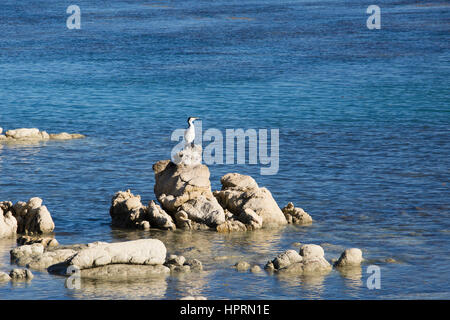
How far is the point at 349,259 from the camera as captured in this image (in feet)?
87.6

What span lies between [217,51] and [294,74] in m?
12.2

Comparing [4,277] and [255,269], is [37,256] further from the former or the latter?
[255,269]

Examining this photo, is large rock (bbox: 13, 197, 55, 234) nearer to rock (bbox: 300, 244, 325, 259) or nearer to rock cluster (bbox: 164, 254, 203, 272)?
rock cluster (bbox: 164, 254, 203, 272)

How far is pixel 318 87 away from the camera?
67.0 m

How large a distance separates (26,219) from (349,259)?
11408 millimetres

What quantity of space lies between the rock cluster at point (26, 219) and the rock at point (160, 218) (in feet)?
11.2

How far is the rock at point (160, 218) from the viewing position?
3102 centimetres

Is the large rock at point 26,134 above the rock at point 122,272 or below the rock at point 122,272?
above

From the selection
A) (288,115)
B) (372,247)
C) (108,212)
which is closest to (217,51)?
(288,115)

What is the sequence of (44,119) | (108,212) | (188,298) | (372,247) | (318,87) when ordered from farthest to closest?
1. (318,87)
2. (44,119)
3. (108,212)
4. (372,247)
5. (188,298)

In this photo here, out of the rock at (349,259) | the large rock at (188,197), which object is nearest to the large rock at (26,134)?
the large rock at (188,197)

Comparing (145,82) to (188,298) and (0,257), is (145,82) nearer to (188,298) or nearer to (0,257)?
(0,257)

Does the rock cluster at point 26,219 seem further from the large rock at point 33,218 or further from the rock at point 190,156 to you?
the rock at point 190,156

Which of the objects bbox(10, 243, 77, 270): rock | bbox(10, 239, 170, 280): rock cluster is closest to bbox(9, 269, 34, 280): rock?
bbox(10, 239, 170, 280): rock cluster
